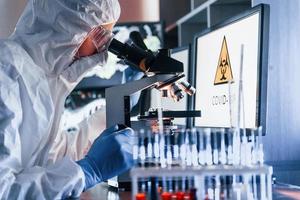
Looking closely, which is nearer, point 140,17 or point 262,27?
point 262,27

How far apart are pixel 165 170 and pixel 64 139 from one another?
1042mm

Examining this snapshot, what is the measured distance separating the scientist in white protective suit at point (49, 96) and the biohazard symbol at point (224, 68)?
42 cm

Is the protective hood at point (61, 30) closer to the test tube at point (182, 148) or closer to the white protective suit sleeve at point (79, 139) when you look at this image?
the white protective suit sleeve at point (79, 139)

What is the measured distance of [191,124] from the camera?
2.07 metres

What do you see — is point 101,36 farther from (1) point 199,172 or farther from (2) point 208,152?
(1) point 199,172

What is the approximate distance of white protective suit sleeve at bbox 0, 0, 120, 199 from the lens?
133cm

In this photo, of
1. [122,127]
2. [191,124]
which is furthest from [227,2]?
Result: [122,127]

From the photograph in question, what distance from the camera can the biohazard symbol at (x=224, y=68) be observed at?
169 cm

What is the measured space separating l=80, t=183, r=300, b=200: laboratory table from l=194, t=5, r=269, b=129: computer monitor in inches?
8.2

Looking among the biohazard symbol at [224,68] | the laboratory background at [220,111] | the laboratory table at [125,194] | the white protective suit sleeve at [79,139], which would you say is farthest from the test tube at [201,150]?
the white protective suit sleeve at [79,139]

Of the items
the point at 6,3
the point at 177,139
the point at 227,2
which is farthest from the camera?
the point at 6,3

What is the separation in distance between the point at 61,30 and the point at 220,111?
2.13ft

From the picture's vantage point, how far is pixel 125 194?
4.69ft

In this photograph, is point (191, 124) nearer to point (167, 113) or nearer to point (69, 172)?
point (167, 113)
